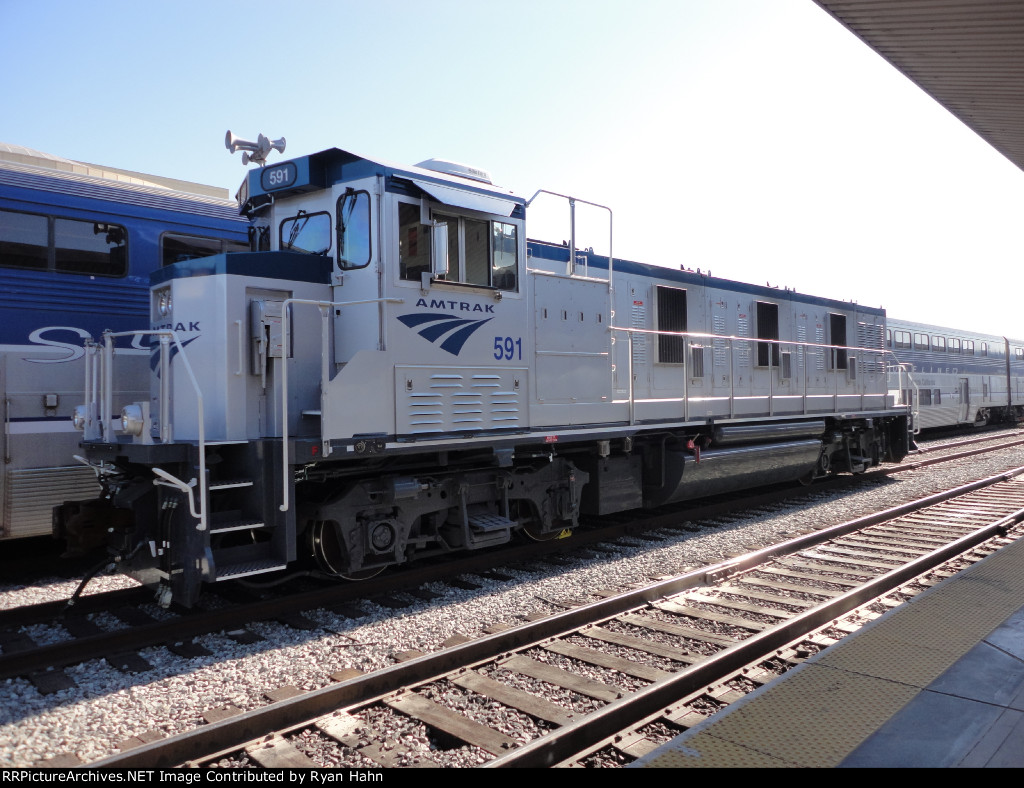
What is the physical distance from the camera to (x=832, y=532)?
27.3ft

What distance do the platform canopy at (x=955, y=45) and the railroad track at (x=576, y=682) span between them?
4.67 m

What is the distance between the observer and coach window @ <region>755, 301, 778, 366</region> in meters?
11.8

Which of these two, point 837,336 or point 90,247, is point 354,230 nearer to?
point 90,247

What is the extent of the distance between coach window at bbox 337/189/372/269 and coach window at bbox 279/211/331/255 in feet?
0.62

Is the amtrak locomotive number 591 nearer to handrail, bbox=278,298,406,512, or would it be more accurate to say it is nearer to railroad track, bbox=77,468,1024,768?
handrail, bbox=278,298,406,512

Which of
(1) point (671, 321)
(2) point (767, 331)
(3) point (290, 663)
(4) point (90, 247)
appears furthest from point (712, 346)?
(4) point (90, 247)

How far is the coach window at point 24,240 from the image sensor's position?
6.88 metres

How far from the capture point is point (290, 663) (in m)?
4.59

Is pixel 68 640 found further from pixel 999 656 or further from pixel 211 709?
pixel 999 656

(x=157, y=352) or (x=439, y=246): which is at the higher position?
(x=439, y=246)

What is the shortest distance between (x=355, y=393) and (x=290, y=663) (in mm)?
2011

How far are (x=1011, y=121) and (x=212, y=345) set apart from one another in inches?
338

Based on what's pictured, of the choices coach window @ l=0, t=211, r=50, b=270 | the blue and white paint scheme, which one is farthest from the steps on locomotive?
coach window @ l=0, t=211, r=50, b=270
